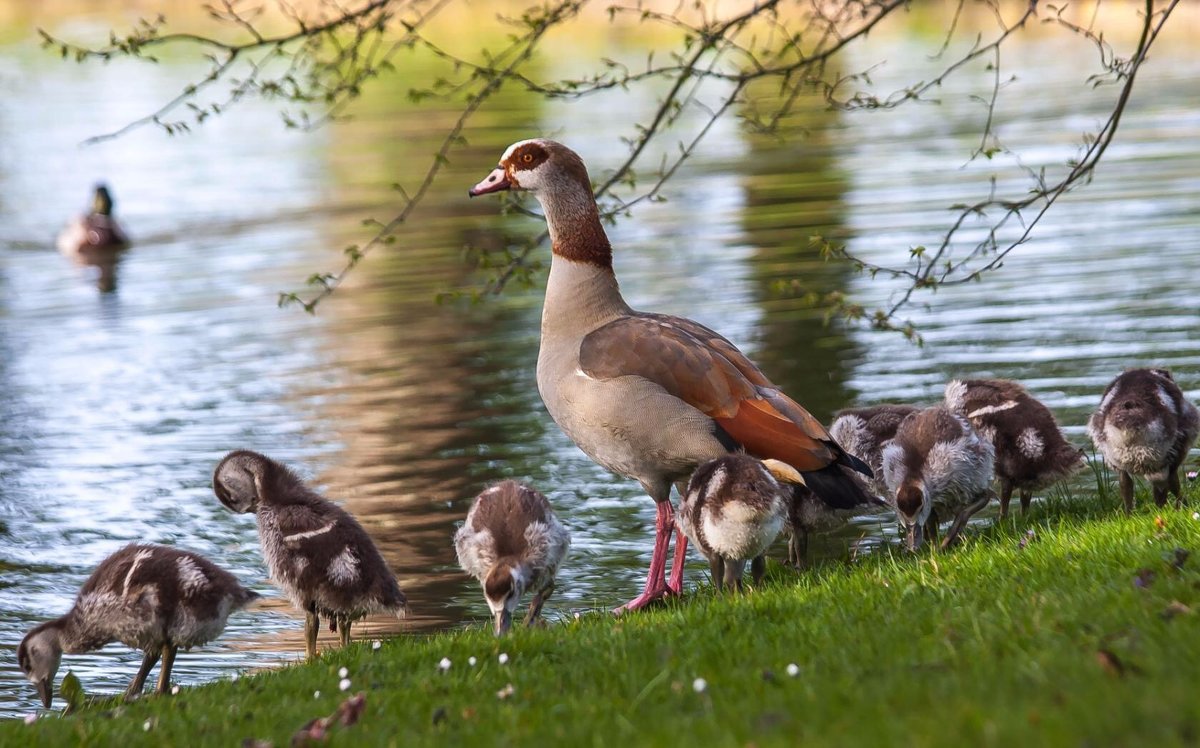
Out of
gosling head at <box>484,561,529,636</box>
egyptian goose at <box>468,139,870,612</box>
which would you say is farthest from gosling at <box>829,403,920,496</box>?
gosling head at <box>484,561,529,636</box>

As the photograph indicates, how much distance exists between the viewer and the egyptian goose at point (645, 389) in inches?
362

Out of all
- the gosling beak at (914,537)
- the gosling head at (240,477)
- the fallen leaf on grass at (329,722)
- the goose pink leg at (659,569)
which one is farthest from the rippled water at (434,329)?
the fallen leaf on grass at (329,722)

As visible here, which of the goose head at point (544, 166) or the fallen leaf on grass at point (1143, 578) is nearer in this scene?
the fallen leaf on grass at point (1143, 578)

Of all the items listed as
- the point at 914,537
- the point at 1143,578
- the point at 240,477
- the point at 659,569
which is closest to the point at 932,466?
the point at 914,537

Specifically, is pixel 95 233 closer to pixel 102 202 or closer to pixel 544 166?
pixel 102 202

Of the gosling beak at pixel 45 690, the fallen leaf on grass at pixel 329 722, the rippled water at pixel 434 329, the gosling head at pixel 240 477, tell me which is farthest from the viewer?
the rippled water at pixel 434 329

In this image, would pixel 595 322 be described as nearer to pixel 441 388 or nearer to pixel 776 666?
pixel 776 666

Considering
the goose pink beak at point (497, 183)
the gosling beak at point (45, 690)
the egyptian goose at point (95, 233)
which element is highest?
the egyptian goose at point (95, 233)

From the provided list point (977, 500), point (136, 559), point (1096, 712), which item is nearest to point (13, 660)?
point (136, 559)

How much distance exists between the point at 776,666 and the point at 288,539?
3.65 metres

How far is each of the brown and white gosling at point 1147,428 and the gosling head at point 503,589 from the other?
3713mm

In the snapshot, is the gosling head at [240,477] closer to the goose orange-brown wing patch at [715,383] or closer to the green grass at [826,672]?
the green grass at [826,672]

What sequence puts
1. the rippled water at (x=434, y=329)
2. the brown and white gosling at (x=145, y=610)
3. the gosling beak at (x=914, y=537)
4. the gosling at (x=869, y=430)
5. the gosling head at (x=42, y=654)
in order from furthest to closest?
the rippled water at (x=434, y=329)
the gosling at (x=869, y=430)
the gosling beak at (x=914, y=537)
the gosling head at (x=42, y=654)
the brown and white gosling at (x=145, y=610)

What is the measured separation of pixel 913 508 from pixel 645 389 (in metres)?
1.75
